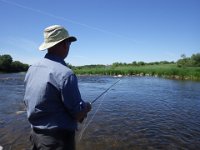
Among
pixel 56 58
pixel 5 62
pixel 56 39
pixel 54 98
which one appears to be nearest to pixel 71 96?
pixel 54 98

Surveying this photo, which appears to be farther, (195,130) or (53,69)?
(195,130)

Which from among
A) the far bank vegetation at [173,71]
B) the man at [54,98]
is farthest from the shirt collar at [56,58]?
the far bank vegetation at [173,71]

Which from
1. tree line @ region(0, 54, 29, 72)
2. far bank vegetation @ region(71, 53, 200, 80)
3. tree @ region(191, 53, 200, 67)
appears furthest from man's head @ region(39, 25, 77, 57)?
tree line @ region(0, 54, 29, 72)

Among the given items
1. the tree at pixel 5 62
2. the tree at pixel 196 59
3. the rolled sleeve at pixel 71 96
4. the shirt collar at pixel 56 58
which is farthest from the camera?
the tree at pixel 5 62

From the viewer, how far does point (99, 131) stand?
9594 mm

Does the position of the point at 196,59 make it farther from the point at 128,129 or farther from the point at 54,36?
the point at 54,36

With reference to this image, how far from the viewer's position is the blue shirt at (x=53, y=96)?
282cm

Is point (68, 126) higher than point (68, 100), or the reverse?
point (68, 100)

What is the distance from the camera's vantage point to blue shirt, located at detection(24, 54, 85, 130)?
2.82 m

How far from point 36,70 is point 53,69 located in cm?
30

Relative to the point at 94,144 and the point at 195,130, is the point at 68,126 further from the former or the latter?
the point at 195,130

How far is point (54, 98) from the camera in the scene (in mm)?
2891

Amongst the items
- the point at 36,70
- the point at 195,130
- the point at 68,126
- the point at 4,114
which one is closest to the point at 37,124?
the point at 68,126

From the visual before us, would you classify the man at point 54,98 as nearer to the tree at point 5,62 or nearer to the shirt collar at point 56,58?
the shirt collar at point 56,58
